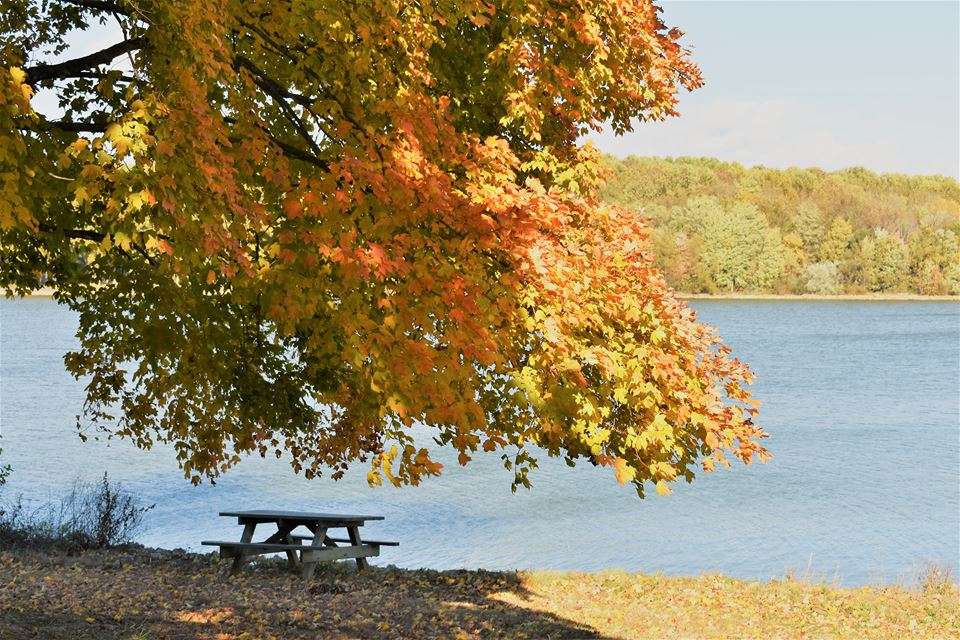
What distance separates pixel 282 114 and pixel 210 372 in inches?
81.5

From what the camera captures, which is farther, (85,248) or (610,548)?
(610,548)

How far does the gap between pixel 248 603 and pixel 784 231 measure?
120 meters

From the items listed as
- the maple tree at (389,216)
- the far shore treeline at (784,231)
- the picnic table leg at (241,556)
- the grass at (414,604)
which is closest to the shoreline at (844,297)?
the far shore treeline at (784,231)

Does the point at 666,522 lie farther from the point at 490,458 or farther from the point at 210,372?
the point at 210,372

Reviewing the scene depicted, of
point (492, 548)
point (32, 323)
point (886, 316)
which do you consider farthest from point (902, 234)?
point (492, 548)

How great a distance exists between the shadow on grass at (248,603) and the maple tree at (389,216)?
5.28 ft

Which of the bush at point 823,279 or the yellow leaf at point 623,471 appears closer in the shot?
the yellow leaf at point 623,471

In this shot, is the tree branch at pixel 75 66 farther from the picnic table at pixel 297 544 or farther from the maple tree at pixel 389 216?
the picnic table at pixel 297 544

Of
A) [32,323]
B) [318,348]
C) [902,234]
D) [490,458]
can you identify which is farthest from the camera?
[902,234]

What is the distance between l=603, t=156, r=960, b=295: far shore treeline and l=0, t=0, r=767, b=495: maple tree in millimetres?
90327

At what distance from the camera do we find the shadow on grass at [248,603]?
8570 millimetres

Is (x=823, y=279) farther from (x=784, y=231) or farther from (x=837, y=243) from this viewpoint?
(x=784, y=231)

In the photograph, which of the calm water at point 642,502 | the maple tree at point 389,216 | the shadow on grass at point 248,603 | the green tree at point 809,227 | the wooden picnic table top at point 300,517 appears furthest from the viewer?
the green tree at point 809,227

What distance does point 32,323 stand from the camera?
78125 millimetres
